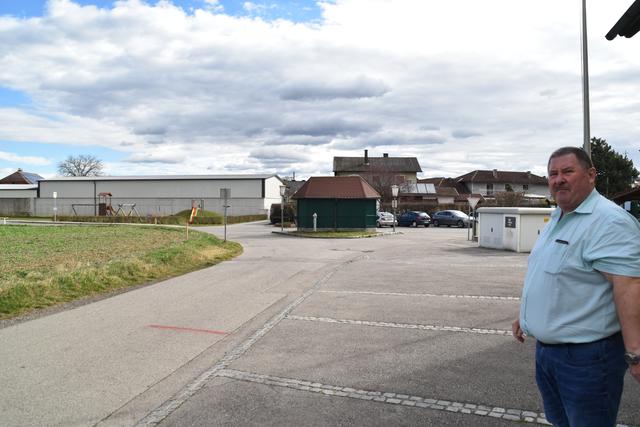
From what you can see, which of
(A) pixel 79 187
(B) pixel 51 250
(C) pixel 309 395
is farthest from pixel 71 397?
(A) pixel 79 187

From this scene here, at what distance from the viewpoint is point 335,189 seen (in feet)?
116

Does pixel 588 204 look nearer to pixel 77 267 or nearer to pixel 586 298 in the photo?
pixel 586 298

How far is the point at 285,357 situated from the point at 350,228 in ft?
95.0

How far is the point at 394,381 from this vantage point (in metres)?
5.14

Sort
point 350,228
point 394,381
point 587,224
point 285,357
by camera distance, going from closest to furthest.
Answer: point 587,224, point 394,381, point 285,357, point 350,228

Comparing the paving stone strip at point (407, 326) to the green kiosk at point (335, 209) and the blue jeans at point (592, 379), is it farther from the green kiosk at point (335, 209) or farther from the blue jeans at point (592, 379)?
the green kiosk at point (335, 209)

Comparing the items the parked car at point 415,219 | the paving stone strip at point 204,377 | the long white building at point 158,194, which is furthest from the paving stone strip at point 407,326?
the long white building at point 158,194

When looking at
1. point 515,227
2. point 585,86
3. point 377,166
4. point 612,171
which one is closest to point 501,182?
point 377,166

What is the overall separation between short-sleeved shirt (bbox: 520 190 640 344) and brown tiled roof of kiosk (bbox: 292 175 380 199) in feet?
104

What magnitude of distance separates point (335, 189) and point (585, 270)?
107 ft

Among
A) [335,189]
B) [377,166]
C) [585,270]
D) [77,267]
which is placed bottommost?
[77,267]

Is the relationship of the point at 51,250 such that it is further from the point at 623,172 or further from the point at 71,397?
the point at 623,172

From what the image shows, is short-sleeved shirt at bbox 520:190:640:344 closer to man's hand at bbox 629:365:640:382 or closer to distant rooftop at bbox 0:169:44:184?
man's hand at bbox 629:365:640:382

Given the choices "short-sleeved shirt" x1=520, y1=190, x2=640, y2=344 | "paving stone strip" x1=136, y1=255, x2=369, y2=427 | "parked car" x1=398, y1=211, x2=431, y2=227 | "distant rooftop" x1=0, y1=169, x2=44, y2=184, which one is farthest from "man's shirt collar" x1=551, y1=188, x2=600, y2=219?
"distant rooftop" x1=0, y1=169, x2=44, y2=184
